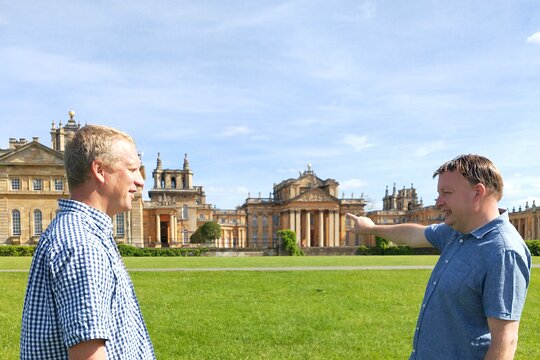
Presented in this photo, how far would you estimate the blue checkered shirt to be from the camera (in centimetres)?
176

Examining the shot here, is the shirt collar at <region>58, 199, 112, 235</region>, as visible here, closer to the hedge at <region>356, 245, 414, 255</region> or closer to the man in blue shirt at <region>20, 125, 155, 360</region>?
the man in blue shirt at <region>20, 125, 155, 360</region>

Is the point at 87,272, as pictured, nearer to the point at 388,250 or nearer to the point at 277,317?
the point at 277,317

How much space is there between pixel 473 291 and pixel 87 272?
6.68 ft

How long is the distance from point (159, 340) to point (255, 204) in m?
76.5

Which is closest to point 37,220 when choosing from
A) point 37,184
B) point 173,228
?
point 37,184

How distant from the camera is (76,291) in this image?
177 cm

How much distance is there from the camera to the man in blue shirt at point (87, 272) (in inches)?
69.6

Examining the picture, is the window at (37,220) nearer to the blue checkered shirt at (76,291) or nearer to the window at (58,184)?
the window at (58,184)

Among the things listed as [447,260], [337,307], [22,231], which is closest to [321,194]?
[22,231]

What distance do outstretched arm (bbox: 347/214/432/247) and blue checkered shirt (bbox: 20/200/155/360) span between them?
89.1 inches

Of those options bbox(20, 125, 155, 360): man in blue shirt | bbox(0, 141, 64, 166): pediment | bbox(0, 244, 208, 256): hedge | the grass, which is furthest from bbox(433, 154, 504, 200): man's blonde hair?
bbox(0, 141, 64, 166): pediment

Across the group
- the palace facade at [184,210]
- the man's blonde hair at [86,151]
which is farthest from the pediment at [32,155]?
the man's blonde hair at [86,151]

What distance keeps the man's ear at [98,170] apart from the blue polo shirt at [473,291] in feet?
6.55

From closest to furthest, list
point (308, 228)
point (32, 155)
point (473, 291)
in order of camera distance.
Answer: point (473, 291) < point (32, 155) < point (308, 228)
